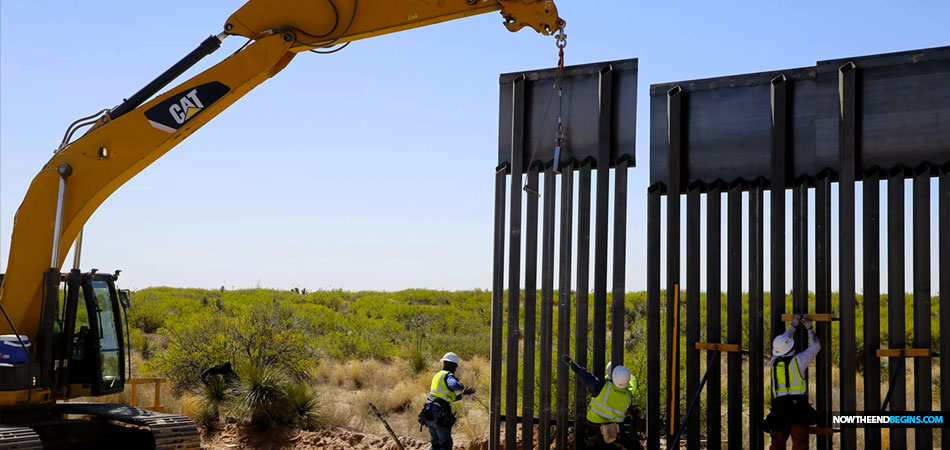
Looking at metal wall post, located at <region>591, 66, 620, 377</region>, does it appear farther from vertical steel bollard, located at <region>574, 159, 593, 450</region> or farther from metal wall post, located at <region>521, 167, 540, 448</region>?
metal wall post, located at <region>521, 167, 540, 448</region>

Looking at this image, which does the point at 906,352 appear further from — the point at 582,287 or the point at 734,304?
the point at 582,287

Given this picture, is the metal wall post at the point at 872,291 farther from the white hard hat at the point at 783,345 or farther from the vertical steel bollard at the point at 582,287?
the vertical steel bollard at the point at 582,287


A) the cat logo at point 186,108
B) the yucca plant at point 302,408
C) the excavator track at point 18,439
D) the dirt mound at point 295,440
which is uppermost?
the cat logo at point 186,108

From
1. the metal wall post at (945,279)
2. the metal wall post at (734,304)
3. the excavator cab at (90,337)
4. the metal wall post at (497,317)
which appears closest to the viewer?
the excavator cab at (90,337)

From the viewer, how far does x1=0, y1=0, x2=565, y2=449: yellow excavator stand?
8672 mm

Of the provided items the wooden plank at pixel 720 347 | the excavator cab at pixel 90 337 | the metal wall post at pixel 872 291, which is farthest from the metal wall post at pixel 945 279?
the excavator cab at pixel 90 337

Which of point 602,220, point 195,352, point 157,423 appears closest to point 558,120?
point 602,220

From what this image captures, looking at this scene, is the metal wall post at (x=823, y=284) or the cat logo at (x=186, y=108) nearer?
the cat logo at (x=186, y=108)

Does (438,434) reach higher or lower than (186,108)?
lower

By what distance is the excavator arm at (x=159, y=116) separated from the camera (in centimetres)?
870

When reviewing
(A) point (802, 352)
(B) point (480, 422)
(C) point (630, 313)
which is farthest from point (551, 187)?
(C) point (630, 313)

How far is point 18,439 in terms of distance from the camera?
780 centimetres

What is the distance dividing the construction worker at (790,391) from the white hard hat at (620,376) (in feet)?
5.30

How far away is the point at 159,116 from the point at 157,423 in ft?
10.3
